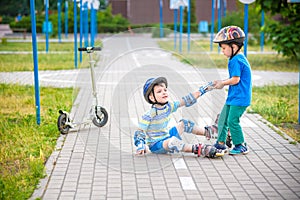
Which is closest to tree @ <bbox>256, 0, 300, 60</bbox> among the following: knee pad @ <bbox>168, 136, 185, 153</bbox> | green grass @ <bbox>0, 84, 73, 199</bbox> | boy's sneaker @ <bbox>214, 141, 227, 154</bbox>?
green grass @ <bbox>0, 84, 73, 199</bbox>

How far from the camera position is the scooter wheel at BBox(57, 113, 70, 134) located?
7.62m

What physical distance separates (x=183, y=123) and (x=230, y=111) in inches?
23.5

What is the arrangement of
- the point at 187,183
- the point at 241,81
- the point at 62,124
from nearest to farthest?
the point at 187,183 → the point at 241,81 → the point at 62,124

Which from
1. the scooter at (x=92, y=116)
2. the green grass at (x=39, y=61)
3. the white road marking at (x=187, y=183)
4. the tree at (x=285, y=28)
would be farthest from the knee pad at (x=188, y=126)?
the tree at (x=285, y=28)

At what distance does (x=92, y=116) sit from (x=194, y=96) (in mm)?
2002

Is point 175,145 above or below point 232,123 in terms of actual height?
below

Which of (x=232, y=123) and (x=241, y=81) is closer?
(x=241, y=81)

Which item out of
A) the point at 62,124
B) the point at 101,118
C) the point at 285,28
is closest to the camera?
the point at 62,124

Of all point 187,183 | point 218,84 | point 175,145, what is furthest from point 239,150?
point 187,183

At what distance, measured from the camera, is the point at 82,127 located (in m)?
8.05

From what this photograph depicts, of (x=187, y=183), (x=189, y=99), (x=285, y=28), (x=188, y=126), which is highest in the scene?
(x=285, y=28)

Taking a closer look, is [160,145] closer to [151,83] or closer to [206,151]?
[206,151]

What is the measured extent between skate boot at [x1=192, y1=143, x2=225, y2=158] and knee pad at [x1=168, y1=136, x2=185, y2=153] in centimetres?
15

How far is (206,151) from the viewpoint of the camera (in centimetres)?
650
